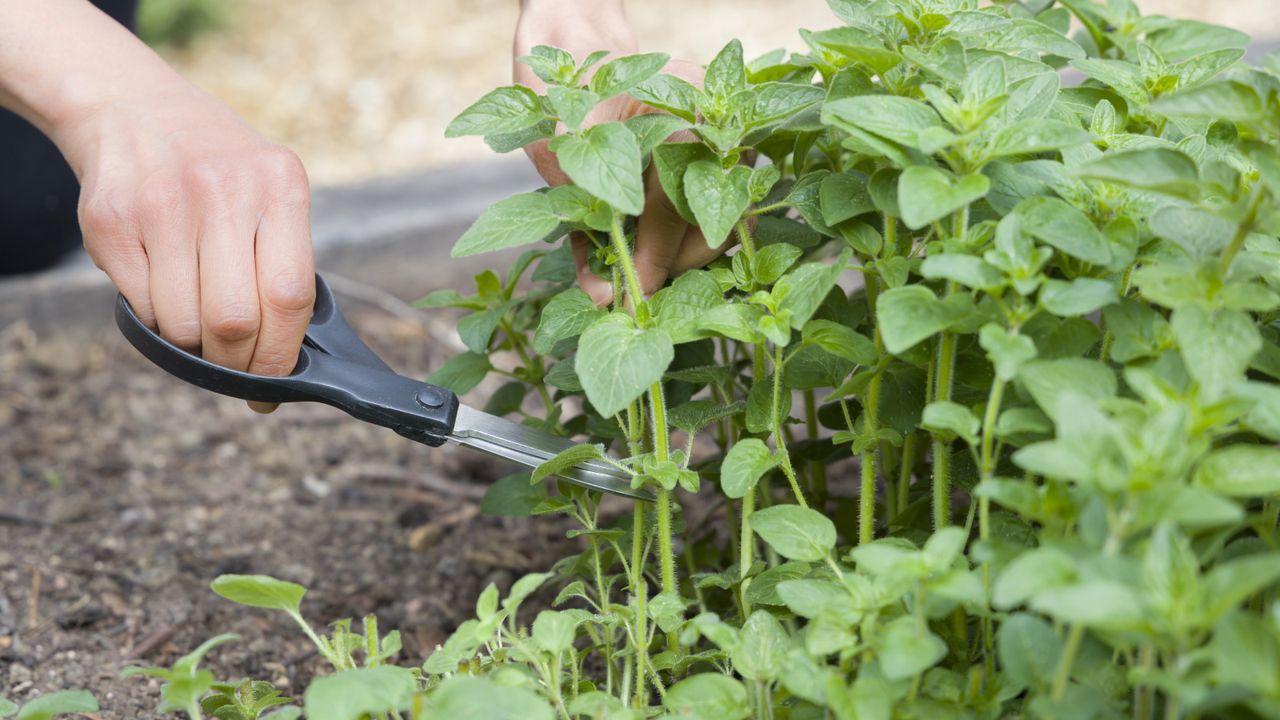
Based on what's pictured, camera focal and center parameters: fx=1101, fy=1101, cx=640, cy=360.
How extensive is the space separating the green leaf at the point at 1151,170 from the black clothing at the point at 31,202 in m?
2.18

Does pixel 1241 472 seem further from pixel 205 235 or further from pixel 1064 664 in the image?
pixel 205 235

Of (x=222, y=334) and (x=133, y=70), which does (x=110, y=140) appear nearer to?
(x=133, y=70)

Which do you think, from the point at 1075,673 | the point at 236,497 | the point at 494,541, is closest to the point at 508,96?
the point at 1075,673

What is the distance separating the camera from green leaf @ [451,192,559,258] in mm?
869

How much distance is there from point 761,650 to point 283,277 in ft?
1.77

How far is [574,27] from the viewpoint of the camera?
1.21 m

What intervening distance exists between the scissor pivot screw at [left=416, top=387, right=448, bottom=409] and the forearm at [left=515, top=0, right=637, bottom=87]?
0.37 meters

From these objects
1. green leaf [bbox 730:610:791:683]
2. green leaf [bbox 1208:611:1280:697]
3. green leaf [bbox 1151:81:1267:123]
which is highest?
green leaf [bbox 1151:81:1267:123]

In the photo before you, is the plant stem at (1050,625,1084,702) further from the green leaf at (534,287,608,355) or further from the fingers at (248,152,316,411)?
the fingers at (248,152,316,411)

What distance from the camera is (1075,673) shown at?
2.37 ft

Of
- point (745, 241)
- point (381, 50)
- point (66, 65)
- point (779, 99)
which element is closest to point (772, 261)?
point (745, 241)

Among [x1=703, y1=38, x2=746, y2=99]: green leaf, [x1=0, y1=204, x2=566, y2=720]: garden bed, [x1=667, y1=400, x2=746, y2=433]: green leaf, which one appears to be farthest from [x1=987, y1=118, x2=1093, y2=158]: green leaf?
[x1=0, y1=204, x2=566, y2=720]: garden bed

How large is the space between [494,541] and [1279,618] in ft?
3.68

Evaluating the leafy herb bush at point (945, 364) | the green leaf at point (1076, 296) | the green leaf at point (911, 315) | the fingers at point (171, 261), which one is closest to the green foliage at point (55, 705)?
the leafy herb bush at point (945, 364)
